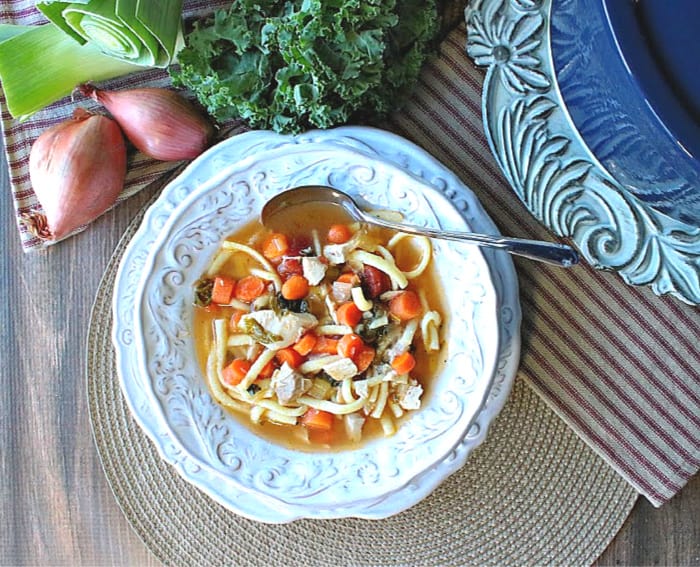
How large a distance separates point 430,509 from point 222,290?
0.95m

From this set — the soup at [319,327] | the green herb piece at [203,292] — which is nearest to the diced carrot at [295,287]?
the soup at [319,327]

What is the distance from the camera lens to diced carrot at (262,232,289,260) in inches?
90.3

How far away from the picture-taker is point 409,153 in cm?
222

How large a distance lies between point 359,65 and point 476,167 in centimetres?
51

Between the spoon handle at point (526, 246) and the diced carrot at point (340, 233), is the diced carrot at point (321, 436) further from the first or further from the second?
the spoon handle at point (526, 246)

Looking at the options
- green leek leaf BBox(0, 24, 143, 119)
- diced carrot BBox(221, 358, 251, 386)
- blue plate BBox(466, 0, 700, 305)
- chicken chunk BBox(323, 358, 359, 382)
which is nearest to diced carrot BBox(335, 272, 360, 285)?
chicken chunk BBox(323, 358, 359, 382)

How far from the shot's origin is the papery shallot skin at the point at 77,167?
2359 mm

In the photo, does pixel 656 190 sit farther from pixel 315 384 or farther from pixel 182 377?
pixel 182 377

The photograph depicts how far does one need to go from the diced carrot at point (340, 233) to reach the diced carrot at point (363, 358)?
0.33 meters

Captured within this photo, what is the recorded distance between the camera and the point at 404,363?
7.33 feet

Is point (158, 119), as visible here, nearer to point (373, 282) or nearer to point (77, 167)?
point (77, 167)

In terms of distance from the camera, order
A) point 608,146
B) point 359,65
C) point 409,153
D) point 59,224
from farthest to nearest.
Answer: point 59,224 → point 409,153 → point 359,65 → point 608,146

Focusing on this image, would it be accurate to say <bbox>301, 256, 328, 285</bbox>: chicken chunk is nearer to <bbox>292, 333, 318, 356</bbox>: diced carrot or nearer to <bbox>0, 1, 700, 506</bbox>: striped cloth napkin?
<bbox>292, 333, 318, 356</bbox>: diced carrot

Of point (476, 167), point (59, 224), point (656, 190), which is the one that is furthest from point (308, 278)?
point (656, 190)
